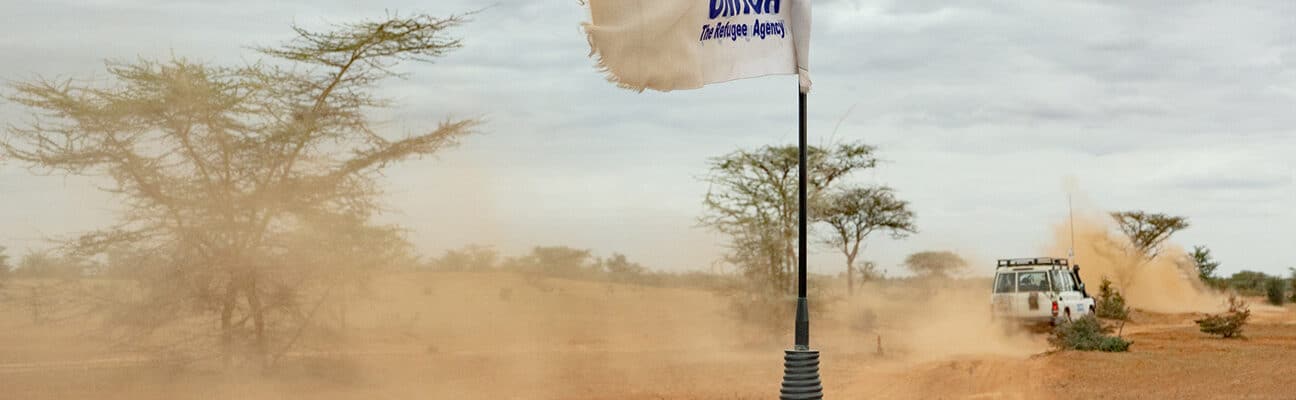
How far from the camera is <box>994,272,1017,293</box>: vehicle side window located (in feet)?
84.4

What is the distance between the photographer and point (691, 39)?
9664mm

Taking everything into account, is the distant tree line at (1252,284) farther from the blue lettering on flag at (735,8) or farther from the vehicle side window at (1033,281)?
the blue lettering on flag at (735,8)

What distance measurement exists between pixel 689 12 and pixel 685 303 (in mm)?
23148

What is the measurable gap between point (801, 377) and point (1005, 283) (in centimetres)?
1761

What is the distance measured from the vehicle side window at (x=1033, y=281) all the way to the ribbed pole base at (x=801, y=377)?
1738cm

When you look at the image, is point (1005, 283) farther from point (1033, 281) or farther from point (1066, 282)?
point (1066, 282)

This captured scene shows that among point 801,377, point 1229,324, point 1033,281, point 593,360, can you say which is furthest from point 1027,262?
point 801,377

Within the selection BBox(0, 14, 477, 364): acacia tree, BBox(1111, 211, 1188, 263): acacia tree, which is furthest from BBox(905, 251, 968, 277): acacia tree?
BBox(0, 14, 477, 364): acacia tree

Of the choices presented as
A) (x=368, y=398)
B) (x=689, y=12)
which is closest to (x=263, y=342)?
(x=368, y=398)

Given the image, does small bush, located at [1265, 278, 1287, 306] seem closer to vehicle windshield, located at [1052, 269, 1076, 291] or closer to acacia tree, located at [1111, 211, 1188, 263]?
acacia tree, located at [1111, 211, 1188, 263]

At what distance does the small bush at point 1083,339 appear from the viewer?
2292 cm

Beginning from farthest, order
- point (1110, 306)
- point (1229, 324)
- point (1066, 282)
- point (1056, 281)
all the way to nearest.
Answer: point (1110, 306)
point (1229, 324)
point (1066, 282)
point (1056, 281)

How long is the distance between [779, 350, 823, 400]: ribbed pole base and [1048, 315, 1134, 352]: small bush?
1495 cm

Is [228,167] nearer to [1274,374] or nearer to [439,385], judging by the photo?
[439,385]
